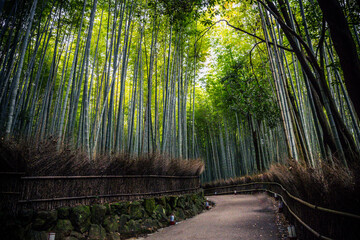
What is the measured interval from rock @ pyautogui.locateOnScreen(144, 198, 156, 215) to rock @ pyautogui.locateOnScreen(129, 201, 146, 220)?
0.42ft

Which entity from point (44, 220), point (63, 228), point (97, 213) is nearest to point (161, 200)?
point (97, 213)

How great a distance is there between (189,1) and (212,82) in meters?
7.45

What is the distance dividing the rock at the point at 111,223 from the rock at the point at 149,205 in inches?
30.2

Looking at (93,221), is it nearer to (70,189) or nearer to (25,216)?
(70,189)

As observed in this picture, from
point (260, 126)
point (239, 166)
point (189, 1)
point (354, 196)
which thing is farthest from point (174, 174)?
point (239, 166)

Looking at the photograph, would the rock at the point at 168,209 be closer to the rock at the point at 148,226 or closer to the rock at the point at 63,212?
the rock at the point at 148,226

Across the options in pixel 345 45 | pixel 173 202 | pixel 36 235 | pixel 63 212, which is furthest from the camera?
pixel 173 202

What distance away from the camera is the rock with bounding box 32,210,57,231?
222 centimetres

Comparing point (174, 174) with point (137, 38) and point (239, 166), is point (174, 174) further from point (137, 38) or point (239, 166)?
point (239, 166)

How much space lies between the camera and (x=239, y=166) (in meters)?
12.4

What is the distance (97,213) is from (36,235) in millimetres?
816

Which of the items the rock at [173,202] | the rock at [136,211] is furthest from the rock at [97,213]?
the rock at [173,202]

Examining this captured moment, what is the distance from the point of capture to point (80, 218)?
263 cm

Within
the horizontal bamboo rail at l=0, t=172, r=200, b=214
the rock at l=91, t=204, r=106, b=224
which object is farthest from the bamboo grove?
the rock at l=91, t=204, r=106, b=224
